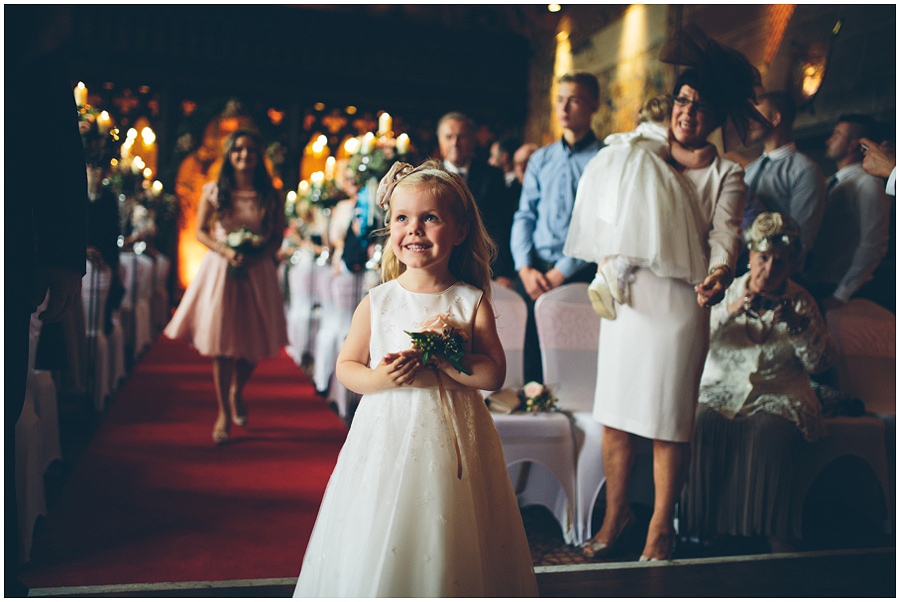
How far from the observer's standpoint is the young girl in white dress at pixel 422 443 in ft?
5.75

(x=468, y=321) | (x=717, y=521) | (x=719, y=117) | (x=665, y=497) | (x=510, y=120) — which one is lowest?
(x=717, y=521)

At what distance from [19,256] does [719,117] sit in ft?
7.86

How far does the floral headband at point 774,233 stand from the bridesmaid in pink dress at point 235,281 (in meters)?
2.84

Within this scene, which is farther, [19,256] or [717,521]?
[717,521]

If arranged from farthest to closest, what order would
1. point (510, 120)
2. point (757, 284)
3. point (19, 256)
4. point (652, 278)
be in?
point (510, 120) < point (757, 284) < point (652, 278) < point (19, 256)

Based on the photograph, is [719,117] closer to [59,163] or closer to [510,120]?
[59,163]

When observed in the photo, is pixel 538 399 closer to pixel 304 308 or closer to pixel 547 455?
pixel 547 455

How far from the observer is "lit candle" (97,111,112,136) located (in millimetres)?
4294

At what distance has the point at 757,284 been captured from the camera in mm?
3229

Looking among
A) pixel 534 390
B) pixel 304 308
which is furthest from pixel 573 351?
pixel 304 308

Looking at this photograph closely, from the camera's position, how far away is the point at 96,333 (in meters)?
5.11

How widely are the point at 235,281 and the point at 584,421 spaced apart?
2.40 meters

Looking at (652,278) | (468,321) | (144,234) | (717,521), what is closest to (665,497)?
(717,521)

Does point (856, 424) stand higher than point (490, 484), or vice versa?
point (490, 484)
